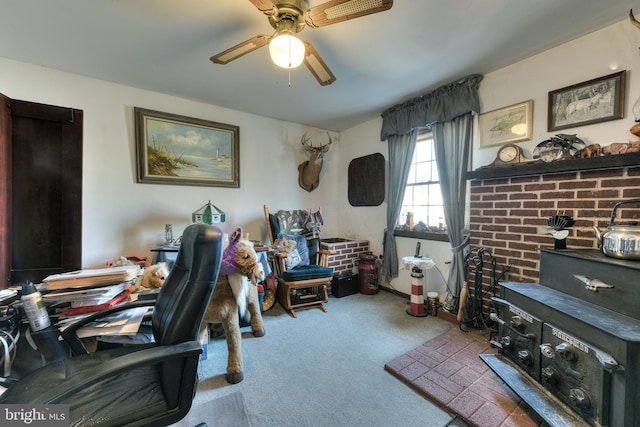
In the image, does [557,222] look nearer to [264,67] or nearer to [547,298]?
[547,298]

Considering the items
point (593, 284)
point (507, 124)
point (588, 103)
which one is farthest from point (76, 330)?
point (588, 103)

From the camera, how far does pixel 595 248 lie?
1.71 m

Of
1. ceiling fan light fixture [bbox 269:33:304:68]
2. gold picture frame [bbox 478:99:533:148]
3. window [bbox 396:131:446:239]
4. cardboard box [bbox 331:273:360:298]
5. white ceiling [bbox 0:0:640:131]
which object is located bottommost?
cardboard box [bbox 331:273:360:298]

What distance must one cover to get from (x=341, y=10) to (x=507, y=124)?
1889mm

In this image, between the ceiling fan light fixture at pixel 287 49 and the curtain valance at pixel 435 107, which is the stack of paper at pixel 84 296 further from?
the curtain valance at pixel 435 107

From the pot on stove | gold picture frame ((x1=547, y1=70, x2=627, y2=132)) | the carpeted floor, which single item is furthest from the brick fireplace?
the carpeted floor

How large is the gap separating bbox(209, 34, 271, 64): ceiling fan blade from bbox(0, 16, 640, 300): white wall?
155cm

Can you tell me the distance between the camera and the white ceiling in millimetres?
1581

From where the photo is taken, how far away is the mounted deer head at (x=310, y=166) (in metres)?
3.72

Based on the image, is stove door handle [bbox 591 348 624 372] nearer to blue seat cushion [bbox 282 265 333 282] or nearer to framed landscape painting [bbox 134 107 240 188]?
blue seat cushion [bbox 282 265 333 282]

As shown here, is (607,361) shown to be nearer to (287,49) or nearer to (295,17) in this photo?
(287,49)

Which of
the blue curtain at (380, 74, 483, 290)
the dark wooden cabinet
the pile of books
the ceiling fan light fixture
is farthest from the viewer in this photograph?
the blue curtain at (380, 74, 483, 290)

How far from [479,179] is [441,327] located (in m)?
1.49

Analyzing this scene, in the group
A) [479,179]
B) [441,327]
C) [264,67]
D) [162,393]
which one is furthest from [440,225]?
[162,393]
